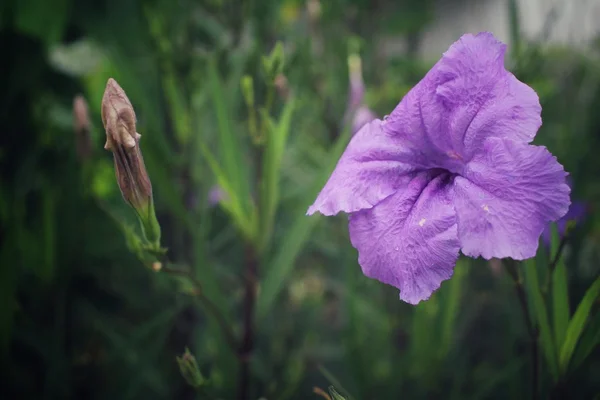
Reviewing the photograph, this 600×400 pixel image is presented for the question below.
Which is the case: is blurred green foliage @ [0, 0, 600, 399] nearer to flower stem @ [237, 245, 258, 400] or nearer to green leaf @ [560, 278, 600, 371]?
flower stem @ [237, 245, 258, 400]

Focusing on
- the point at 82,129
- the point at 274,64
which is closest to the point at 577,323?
the point at 274,64

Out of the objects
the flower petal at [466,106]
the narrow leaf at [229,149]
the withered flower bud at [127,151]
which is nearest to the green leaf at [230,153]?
the narrow leaf at [229,149]

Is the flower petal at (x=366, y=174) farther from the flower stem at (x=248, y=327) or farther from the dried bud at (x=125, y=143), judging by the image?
the flower stem at (x=248, y=327)

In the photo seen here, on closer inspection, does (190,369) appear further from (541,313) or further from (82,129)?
(82,129)

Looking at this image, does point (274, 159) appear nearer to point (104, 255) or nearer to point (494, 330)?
point (104, 255)

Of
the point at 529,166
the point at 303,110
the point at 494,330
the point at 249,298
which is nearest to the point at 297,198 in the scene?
the point at 303,110

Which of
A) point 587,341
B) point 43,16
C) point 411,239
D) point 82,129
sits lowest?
point 587,341
